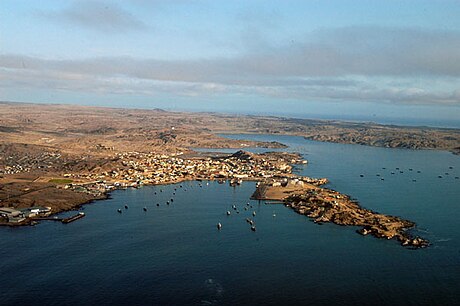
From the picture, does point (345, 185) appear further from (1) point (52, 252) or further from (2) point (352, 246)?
(1) point (52, 252)

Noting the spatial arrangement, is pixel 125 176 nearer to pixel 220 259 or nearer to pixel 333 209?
pixel 333 209

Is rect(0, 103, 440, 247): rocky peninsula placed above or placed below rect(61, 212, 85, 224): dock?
above

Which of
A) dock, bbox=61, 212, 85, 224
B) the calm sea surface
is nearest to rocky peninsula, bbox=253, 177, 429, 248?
the calm sea surface

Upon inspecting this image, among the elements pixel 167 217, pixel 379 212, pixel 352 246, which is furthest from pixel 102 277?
pixel 379 212

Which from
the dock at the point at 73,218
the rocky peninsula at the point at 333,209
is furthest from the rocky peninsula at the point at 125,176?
the dock at the point at 73,218

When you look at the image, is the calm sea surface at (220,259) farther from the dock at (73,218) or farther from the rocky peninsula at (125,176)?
the rocky peninsula at (125,176)

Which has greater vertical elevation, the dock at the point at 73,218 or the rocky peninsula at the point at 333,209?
the rocky peninsula at the point at 333,209

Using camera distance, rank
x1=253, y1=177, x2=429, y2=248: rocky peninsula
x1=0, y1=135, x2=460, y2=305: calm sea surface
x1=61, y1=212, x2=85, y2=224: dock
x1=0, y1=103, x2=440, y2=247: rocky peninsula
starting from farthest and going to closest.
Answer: x1=0, y1=103, x2=440, y2=247: rocky peninsula < x1=61, y1=212, x2=85, y2=224: dock < x1=253, y1=177, x2=429, y2=248: rocky peninsula < x1=0, y1=135, x2=460, y2=305: calm sea surface

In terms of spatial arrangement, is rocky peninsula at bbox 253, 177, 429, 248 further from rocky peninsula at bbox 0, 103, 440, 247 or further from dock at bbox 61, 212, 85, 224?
dock at bbox 61, 212, 85, 224
